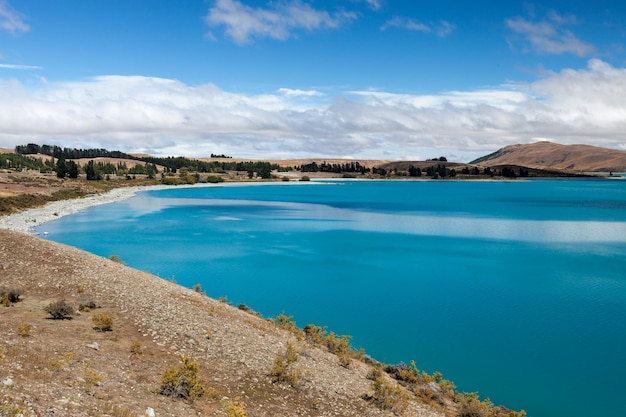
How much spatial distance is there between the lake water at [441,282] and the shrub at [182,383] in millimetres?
11793

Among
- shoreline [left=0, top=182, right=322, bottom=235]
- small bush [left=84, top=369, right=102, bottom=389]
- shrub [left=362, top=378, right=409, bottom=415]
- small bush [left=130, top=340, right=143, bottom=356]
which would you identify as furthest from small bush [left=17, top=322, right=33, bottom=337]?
shoreline [left=0, top=182, right=322, bottom=235]

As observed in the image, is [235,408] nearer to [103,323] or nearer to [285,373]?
[285,373]

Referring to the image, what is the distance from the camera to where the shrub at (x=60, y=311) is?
1705 cm

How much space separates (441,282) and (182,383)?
99.1 feet

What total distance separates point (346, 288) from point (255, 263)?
12.3m

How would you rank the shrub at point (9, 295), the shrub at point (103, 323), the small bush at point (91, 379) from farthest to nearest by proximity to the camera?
the shrub at point (9, 295), the shrub at point (103, 323), the small bush at point (91, 379)

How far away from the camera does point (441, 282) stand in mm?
39594

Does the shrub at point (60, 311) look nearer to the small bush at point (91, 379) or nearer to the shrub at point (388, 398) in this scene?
the small bush at point (91, 379)

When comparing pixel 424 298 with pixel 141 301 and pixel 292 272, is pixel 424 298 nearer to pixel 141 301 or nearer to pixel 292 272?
pixel 292 272

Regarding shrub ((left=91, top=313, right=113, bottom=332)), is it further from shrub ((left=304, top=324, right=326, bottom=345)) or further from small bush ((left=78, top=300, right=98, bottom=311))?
shrub ((left=304, top=324, right=326, bottom=345))

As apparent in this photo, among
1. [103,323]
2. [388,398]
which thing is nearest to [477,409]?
[388,398]

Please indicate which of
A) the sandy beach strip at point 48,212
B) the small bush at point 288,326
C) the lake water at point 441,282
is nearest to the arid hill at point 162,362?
the small bush at point 288,326

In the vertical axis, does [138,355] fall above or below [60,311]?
below

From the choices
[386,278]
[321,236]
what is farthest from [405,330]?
[321,236]
